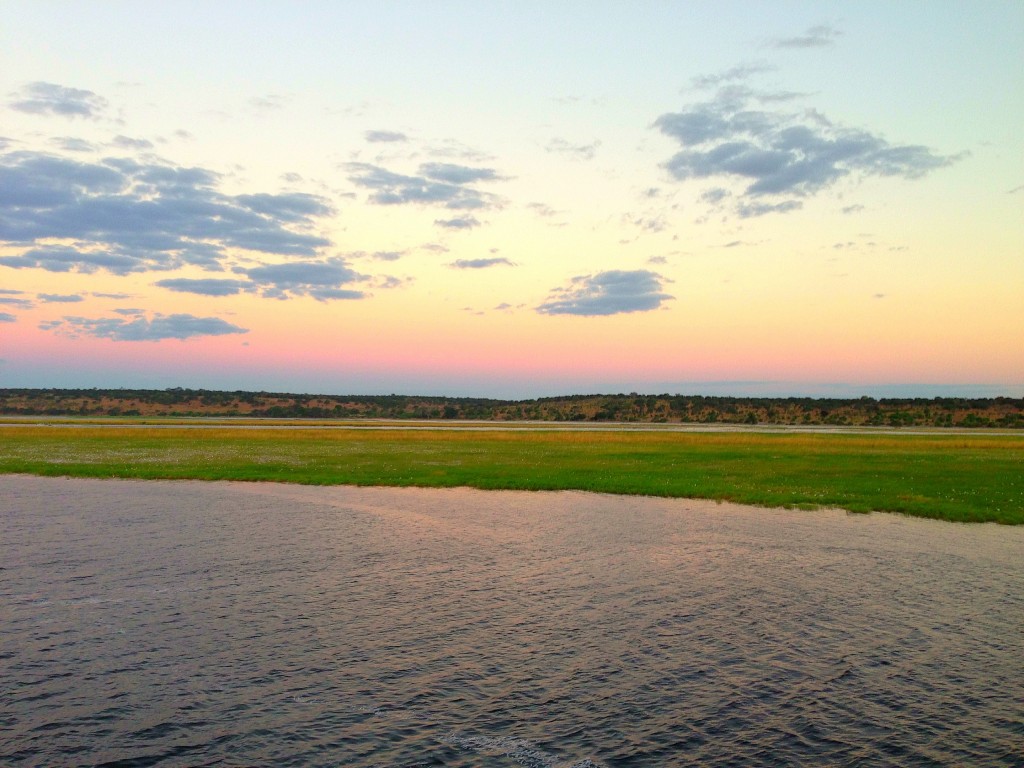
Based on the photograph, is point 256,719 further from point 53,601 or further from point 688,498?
point 688,498

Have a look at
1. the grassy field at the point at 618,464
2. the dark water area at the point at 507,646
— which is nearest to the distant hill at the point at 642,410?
the grassy field at the point at 618,464

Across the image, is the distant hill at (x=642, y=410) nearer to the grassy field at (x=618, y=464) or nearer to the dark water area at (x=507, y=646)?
the grassy field at (x=618, y=464)

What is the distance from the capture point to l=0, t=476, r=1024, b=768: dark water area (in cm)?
1068

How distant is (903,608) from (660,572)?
5975 mm

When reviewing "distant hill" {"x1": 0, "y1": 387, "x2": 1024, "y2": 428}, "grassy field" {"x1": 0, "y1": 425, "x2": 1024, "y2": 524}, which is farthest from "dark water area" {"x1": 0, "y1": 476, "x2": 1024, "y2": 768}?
"distant hill" {"x1": 0, "y1": 387, "x2": 1024, "y2": 428}

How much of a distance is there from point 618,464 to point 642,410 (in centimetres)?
11405

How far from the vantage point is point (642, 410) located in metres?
163

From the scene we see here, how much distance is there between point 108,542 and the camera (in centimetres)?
2408

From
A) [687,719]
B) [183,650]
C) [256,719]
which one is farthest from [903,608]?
Result: [183,650]

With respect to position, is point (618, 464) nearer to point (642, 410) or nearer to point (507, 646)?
point (507, 646)

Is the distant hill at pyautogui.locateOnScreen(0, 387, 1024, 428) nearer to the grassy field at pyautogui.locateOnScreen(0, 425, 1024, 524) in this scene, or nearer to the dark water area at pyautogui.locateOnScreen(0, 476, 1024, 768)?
the grassy field at pyautogui.locateOnScreen(0, 425, 1024, 524)

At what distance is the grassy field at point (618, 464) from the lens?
36.9m

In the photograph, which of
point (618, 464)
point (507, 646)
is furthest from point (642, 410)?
point (507, 646)

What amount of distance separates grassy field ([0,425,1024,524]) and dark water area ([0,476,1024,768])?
10.1 meters
